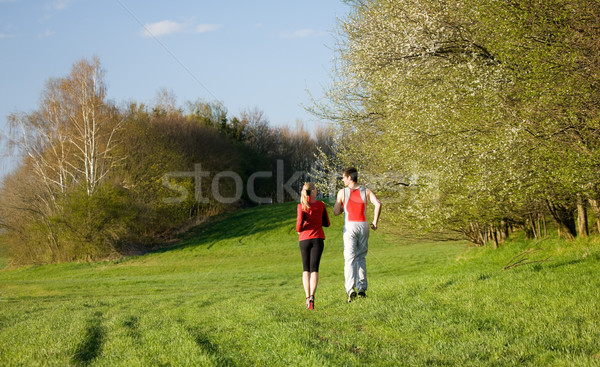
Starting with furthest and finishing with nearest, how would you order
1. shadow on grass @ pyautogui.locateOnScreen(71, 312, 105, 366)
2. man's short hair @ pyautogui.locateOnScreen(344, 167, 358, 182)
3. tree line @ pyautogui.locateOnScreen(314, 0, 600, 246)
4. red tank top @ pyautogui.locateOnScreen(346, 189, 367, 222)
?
man's short hair @ pyautogui.locateOnScreen(344, 167, 358, 182)
red tank top @ pyautogui.locateOnScreen(346, 189, 367, 222)
tree line @ pyautogui.locateOnScreen(314, 0, 600, 246)
shadow on grass @ pyautogui.locateOnScreen(71, 312, 105, 366)

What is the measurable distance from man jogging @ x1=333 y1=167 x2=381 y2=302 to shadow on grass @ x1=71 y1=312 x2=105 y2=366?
4.26 metres

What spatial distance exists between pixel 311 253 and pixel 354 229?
0.89m

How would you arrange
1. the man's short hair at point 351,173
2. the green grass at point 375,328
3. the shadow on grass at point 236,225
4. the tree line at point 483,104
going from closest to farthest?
1. the green grass at point 375,328
2. the tree line at point 483,104
3. the man's short hair at point 351,173
4. the shadow on grass at point 236,225

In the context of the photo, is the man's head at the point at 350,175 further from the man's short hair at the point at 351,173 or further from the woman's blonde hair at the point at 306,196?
the woman's blonde hair at the point at 306,196

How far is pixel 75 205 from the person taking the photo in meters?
36.7

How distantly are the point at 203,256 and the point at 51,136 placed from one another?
13643 millimetres

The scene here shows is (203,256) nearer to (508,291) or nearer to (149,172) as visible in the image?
(149,172)

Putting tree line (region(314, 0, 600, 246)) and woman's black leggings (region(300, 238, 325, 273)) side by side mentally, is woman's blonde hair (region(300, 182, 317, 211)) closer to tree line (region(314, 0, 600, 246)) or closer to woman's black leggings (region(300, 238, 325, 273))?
woman's black leggings (region(300, 238, 325, 273))

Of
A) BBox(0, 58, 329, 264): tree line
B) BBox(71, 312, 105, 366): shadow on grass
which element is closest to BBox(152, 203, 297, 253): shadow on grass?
BBox(0, 58, 329, 264): tree line

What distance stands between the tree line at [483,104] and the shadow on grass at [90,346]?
24.7ft

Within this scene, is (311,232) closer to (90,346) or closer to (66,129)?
(90,346)

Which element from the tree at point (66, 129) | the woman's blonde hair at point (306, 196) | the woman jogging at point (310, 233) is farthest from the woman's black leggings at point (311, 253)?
the tree at point (66, 129)

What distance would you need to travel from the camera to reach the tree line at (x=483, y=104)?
9.59 m

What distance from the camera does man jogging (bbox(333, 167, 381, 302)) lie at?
9.83m
